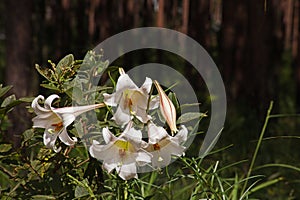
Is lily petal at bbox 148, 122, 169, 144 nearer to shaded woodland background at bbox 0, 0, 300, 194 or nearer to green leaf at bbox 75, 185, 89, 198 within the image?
green leaf at bbox 75, 185, 89, 198

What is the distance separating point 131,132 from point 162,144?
0.08 meters

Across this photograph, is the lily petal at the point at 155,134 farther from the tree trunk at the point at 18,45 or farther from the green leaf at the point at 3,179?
the tree trunk at the point at 18,45

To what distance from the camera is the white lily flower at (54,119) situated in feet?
4.39

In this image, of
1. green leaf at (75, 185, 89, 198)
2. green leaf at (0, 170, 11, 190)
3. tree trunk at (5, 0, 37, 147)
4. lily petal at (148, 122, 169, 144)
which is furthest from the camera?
tree trunk at (5, 0, 37, 147)

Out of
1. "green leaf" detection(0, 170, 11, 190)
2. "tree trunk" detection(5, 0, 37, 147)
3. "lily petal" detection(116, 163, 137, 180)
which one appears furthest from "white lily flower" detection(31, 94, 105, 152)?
"tree trunk" detection(5, 0, 37, 147)

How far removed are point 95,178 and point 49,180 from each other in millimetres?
100

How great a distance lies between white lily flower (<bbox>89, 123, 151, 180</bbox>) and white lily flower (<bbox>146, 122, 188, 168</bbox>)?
0.02 meters

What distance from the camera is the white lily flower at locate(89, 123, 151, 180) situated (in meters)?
1.29

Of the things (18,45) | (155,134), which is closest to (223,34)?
(18,45)

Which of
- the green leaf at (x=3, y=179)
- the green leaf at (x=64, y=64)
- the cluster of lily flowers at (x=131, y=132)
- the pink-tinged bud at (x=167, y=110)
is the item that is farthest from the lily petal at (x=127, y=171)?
the green leaf at (x=3, y=179)

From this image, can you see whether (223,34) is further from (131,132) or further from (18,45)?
(131,132)

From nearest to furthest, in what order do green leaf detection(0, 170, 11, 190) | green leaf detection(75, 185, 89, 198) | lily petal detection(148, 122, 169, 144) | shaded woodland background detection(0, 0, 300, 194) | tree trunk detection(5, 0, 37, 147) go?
lily petal detection(148, 122, 169, 144) < green leaf detection(75, 185, 89, 198) < green leaf detection(0, 170, 11, 190) < tree trunk detection(5, 0, 37, 147) < shaded woodland background detection(0, 0, 300, 194)

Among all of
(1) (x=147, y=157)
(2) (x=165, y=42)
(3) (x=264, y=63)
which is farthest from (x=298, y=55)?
(1) (x=147, y=157)

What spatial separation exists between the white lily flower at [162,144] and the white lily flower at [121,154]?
0.08 ft
